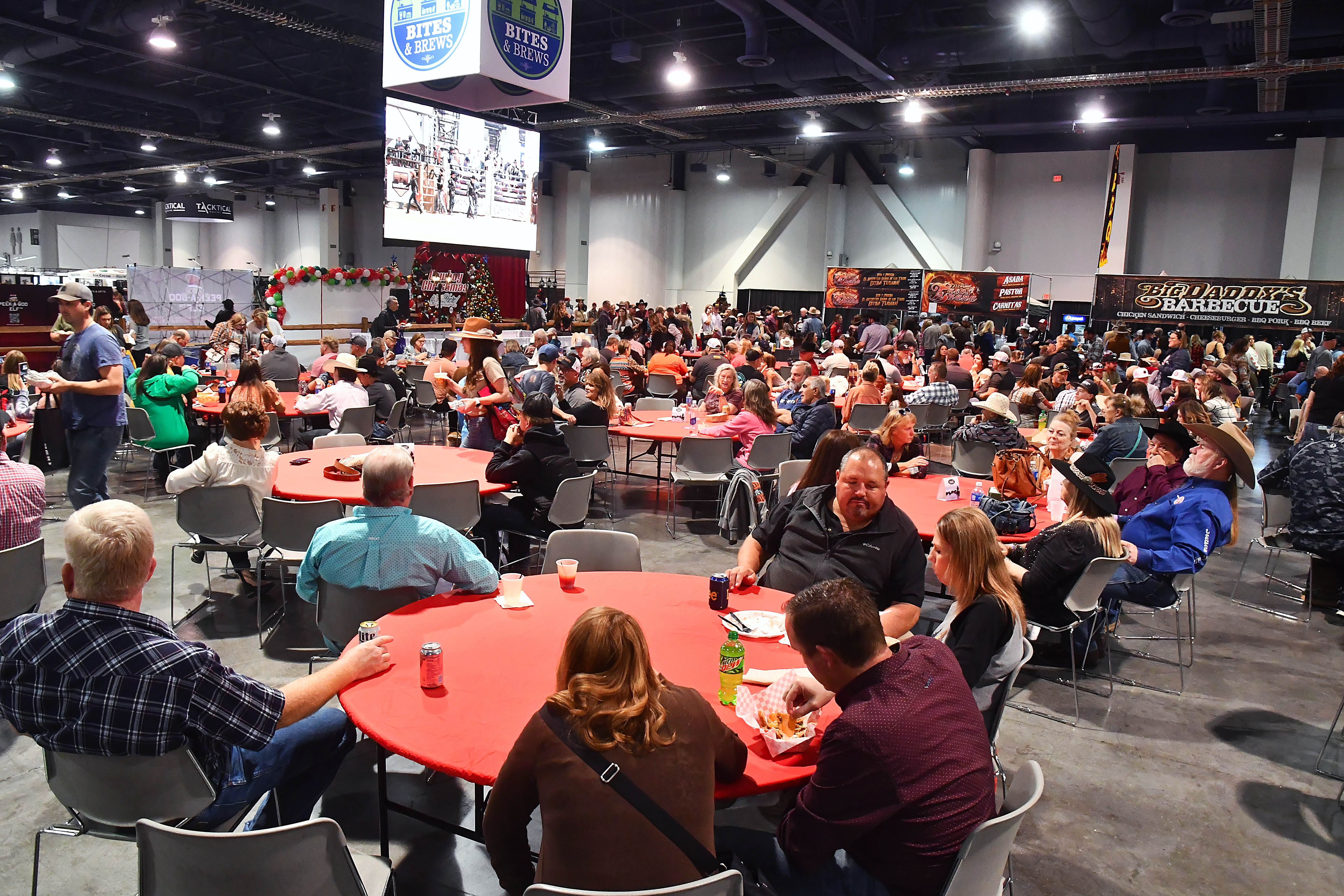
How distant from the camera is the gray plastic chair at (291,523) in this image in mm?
4336

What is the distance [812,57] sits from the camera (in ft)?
41.9

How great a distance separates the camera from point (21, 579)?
11.6 feet

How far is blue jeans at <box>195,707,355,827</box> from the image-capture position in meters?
2.33

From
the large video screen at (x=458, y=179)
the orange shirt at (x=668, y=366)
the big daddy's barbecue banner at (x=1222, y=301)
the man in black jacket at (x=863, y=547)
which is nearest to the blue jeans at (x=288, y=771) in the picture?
the man in black jacket at (x=863, y=547)

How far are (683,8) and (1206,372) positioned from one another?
8.35 meters

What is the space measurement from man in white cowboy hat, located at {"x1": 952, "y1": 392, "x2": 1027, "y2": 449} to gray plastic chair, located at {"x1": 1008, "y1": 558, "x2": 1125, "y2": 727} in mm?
2684

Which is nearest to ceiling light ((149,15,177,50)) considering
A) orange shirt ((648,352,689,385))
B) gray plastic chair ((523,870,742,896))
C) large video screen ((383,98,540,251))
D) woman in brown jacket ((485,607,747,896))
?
large video screen ((383,98,540,251))

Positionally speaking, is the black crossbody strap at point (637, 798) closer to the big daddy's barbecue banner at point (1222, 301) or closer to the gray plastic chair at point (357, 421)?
the gray plastic chair at point (357, 421)

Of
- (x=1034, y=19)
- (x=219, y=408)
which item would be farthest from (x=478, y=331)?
(x=1034, y=19)

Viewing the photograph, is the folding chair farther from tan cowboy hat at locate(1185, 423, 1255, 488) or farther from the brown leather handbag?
the brown leather handbag

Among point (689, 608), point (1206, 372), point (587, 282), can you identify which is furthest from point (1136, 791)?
point (587, 282)

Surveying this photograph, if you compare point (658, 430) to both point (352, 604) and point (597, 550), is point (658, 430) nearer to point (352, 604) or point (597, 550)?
point (597, 550)

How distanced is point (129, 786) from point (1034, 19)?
10.5 m

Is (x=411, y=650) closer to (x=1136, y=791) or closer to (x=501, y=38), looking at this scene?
(x=1136, y=791)
